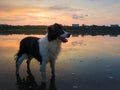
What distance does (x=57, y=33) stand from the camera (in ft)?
36.7

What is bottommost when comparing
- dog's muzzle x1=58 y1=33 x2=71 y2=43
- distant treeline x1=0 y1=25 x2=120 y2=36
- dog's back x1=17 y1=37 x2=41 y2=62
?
distant treeline x1=0 y1=25 x2=120 y2=36

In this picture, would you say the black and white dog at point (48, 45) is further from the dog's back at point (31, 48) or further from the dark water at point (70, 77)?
the dark water at point (70, 77)

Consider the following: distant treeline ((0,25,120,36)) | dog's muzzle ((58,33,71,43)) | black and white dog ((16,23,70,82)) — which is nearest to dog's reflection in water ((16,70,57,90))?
black and white dog ((16,23,70,82))

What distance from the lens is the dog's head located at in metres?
11.1

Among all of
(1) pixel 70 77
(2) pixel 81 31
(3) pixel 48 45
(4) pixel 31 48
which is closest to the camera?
(3) pixel 48 45

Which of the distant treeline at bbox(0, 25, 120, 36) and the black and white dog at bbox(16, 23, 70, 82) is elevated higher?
the black and white dog at bbox(16, 23, 70, 82)

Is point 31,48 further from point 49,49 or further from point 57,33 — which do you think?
point 57,33

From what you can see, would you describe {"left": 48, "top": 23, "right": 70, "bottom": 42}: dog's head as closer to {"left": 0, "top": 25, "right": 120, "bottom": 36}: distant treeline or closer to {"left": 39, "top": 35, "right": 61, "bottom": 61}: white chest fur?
{"left": 39, "top": 35, "right": 61, "bottom": 61}: white chest fur

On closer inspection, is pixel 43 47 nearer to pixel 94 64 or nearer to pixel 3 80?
pixel 3 80

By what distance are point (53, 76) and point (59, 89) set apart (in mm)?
1970

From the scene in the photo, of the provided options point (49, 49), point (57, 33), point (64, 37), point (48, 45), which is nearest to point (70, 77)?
point (49, 49)

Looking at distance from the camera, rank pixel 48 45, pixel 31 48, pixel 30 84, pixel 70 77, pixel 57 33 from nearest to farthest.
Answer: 1. pixel 30 84
2. pixel 57 33
3. pixel 48 45
4. pixel 70 77
5. pixel 31 48

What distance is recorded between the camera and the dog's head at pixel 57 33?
11.1 metres

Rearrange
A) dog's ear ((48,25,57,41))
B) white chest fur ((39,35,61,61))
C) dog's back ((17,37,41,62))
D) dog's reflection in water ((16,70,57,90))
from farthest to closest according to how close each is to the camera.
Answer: dog's back ((17,37,41,62)) < white chest fur ((39,35,61,61)) < dog's ear ((48,25,57,41)) < dog's reflection in water ((16,70,57,90))
